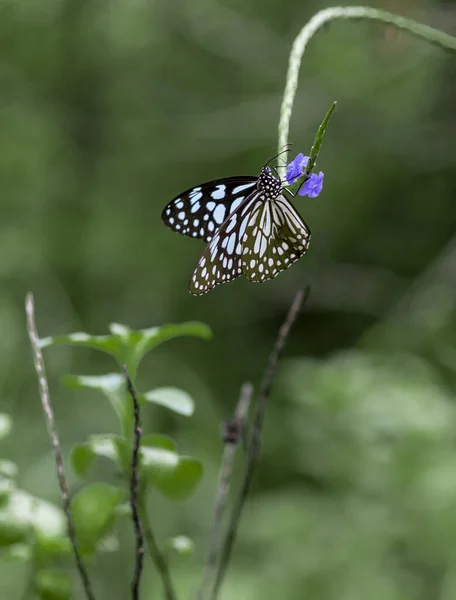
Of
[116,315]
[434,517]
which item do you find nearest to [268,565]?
[434,517]

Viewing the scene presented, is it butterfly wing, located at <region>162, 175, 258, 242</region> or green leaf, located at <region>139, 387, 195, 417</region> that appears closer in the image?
green leaf, located at <region>139, 387, 195, 417</region>

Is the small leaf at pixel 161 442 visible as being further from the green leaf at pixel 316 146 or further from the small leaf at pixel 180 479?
the green leaf at pixel 316 146

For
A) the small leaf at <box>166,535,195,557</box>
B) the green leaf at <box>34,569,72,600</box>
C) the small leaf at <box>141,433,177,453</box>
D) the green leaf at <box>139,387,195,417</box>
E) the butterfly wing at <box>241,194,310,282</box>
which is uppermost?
the butterfly wing at <box>241,194,310,282</box>

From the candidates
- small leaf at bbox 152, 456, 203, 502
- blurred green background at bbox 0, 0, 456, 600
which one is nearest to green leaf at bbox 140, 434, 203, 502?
small leaf at bbox 152, 456, 203, 502

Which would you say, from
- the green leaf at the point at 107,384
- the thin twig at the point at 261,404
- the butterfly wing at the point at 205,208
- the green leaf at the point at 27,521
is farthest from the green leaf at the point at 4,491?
the butterfly wing at the point at 205,208

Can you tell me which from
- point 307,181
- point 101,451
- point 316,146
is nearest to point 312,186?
point 307,181

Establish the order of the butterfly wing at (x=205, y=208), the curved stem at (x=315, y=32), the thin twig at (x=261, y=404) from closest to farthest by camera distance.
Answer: the curved stem at (x=315, y=32) → the thin twig at (x=261, y=404) → the butterfly wing at (x=205, y=208)

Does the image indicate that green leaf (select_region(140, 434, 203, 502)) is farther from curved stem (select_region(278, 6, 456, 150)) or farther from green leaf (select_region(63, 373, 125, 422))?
curved stem (select_region(278, 6, 456, 150))

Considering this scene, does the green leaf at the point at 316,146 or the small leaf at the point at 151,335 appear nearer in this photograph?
the green leaf at the point at 316,146
